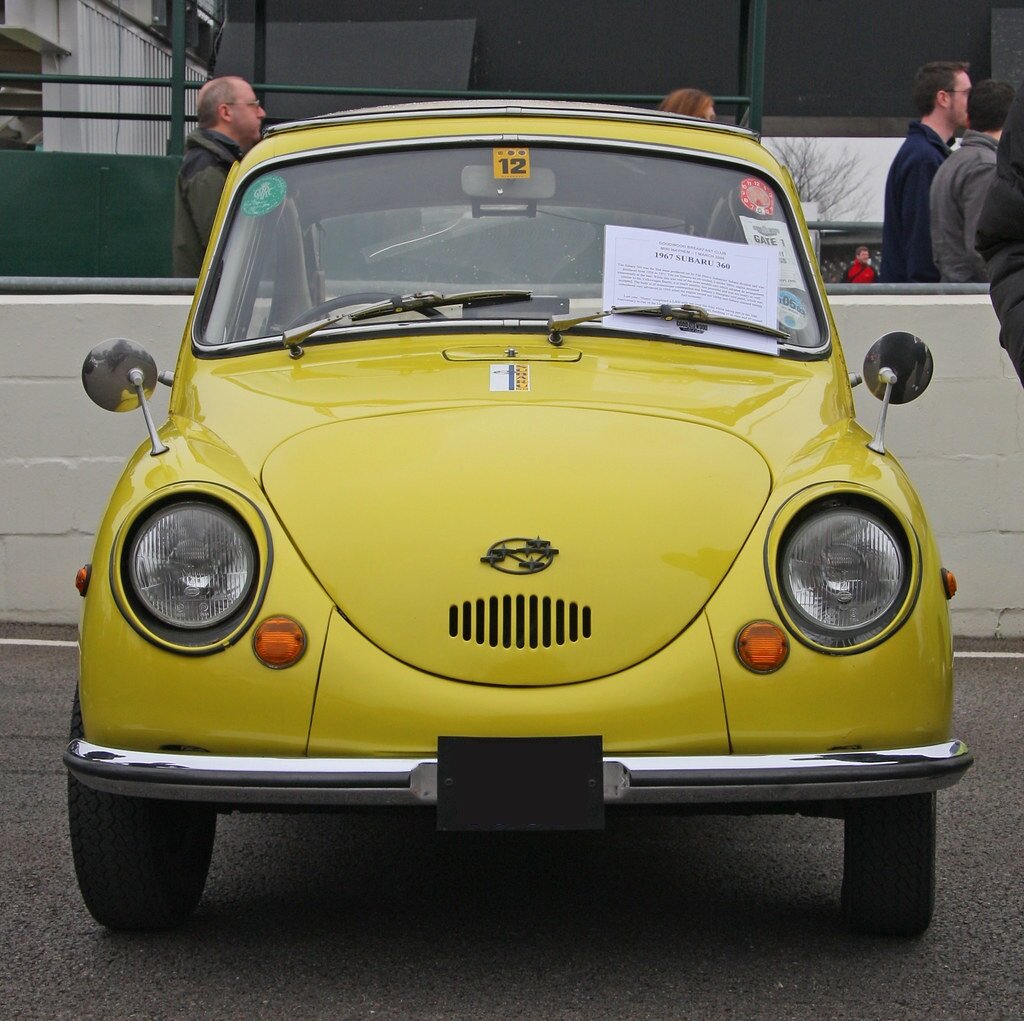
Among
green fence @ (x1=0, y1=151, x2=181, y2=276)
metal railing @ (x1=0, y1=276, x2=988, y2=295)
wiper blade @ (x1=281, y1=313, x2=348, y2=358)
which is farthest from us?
green fence @ (x1=0, y1=151, x2=181, y2=276)

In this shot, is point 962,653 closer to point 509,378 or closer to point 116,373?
point 509,378

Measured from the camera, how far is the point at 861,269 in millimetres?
11953

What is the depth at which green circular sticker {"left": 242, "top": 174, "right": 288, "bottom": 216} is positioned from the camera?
4590mm

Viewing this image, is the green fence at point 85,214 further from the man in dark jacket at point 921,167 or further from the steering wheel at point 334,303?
the steering wheel at point 334,303

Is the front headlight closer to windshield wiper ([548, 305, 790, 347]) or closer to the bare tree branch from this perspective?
windshield wiper ([548, 305, 790, 347])

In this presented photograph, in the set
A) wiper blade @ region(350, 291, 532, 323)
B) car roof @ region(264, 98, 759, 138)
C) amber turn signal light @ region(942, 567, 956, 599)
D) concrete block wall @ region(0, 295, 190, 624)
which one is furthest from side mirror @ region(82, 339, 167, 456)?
concrete block wall @ region(0, 295, 190, 624)

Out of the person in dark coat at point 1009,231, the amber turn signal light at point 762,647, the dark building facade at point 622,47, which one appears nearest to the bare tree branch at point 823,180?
the dark building facade at point 622,47

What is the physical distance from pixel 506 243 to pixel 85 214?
18.9ft

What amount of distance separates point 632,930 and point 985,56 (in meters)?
10.3

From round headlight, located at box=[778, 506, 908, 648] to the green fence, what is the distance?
22.7 ft

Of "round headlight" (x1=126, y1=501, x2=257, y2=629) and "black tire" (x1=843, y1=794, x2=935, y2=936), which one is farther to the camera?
"black tire" (x1=843, y1=794, x2=935, y2=936)

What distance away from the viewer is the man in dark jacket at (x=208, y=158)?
23.1 ft

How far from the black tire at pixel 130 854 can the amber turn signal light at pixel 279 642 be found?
0.42 meters

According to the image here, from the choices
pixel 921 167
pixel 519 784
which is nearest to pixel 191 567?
pixel 519 784
